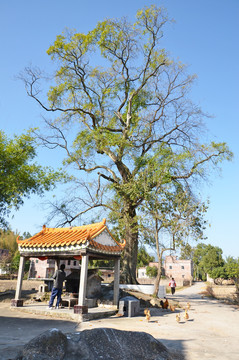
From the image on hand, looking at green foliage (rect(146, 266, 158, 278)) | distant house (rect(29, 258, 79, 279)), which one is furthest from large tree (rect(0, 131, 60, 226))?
green foliage (rect(146, 266, 158, 278))

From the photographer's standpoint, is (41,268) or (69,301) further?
(41,268)

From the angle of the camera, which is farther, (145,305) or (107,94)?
(107,94)

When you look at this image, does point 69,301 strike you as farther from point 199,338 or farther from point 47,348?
point 47,348

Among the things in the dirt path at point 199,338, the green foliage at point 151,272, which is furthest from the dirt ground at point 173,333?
the green foliage at point 151,272

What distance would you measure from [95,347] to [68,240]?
7119mm

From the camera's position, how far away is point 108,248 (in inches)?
Result: 450

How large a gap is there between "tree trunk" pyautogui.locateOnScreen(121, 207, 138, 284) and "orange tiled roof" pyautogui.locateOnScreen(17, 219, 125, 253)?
5055 millimetres

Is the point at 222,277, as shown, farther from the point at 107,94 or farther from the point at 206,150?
the point at 107,94

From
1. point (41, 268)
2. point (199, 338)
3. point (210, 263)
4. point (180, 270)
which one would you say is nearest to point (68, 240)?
point (199, 338)

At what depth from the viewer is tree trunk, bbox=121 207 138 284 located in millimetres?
16969

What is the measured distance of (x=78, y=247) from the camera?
33.6 feet

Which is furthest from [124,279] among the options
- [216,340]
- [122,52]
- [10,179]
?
[122,52]

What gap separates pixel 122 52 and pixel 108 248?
14.7 m

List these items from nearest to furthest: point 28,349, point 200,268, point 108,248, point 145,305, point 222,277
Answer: point 28,349 → point 108,248 → point 145,305 → point 222,277 → point 200,268
